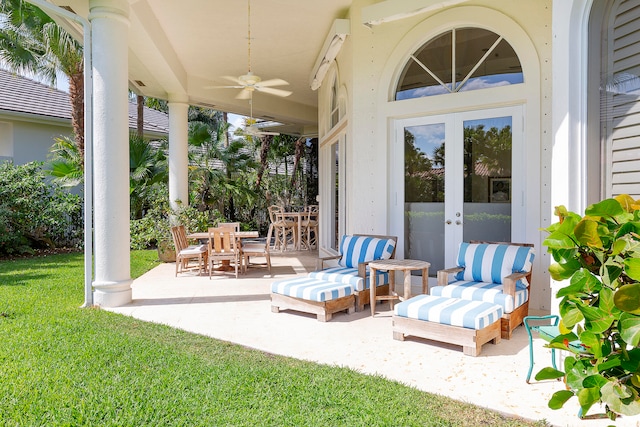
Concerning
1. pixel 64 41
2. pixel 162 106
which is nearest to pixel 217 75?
pixel 64 41

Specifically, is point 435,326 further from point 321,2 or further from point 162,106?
point 162,106

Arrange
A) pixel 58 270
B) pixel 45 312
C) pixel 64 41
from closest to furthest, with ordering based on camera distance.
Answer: pixel 45 312
pixel 58 270
pixel 64 41

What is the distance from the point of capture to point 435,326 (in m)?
4.26

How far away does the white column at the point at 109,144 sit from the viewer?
574cm

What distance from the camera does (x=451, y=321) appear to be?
13.7ft

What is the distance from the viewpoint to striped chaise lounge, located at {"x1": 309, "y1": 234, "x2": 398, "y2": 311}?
5.73m

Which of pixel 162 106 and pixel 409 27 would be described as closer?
pixel 409 27

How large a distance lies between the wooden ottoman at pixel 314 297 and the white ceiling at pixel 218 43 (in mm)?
3917

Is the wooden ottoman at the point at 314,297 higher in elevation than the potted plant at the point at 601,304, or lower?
lower

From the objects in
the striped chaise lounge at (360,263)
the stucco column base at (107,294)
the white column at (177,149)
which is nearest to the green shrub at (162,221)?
the white column at (177,149)

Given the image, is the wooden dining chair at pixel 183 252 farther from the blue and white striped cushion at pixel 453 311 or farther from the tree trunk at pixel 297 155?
the tree trunk at pixel 297 155

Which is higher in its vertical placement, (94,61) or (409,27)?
(409,27)

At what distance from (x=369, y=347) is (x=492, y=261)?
188 cm

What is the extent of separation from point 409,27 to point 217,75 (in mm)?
5821
